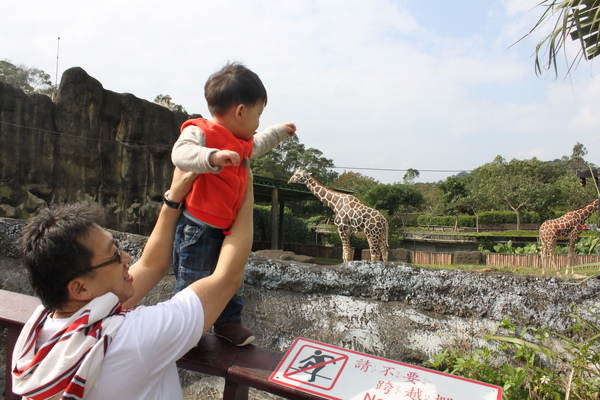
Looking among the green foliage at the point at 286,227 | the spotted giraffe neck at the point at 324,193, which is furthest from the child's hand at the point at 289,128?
the green foliage at the point at 286,227

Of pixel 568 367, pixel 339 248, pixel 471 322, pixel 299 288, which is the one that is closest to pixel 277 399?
pixel 299 288

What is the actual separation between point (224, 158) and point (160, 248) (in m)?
0.52

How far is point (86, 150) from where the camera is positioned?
37.8 ft

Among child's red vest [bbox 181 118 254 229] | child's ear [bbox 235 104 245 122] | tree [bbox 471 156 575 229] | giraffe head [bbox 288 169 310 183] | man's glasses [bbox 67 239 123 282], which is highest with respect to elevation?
tree [bbox 471 156 575 229]

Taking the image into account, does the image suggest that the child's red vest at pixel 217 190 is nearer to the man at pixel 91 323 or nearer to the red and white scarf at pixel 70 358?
the man at pixel 91 323

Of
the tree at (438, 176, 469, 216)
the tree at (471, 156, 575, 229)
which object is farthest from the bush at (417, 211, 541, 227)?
the tree at (438, 176, 469, 216)

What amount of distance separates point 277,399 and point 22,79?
129ft

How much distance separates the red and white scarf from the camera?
1.04 meters

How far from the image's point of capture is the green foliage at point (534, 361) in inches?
67.9

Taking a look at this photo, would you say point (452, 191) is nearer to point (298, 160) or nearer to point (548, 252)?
point (298, 160)

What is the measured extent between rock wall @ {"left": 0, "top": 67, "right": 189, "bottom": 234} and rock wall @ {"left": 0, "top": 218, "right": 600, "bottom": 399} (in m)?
10.3

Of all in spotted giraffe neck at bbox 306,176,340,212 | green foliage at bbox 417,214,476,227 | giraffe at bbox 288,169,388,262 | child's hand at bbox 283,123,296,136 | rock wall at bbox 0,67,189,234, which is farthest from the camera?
green foliage at bbox 417,214,476,227

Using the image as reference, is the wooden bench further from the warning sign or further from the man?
the man

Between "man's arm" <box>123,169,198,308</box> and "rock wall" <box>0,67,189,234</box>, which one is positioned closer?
"man's arm" <box>123,169,198,308</box>
